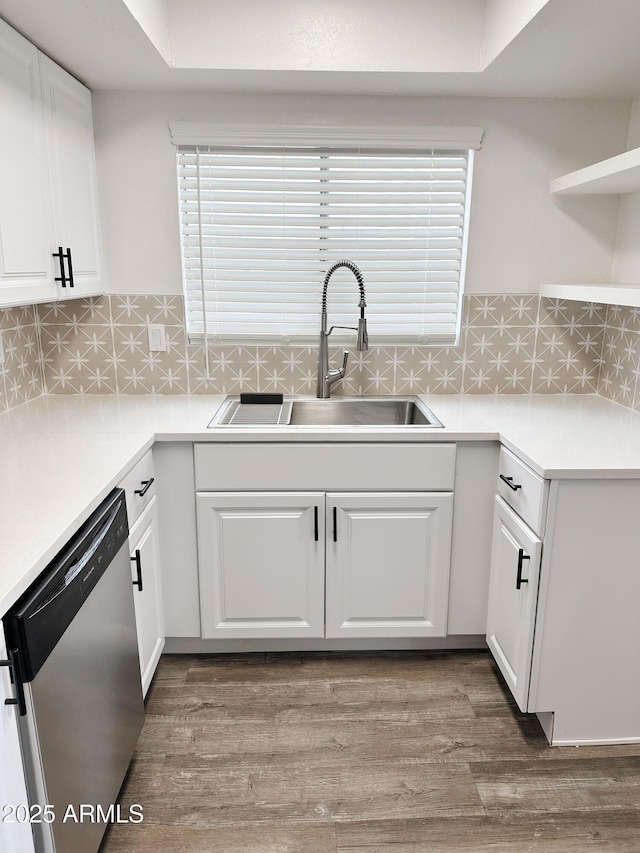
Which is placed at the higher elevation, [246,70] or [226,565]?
[246,70]

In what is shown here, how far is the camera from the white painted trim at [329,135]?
2.32 m

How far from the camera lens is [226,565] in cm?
210

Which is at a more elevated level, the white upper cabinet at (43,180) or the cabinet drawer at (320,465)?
the white upper cabinet at (43,180)

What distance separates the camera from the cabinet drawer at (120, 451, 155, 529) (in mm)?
1705

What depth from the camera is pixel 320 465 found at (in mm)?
2021

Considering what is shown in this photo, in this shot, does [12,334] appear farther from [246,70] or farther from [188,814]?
[188,814]

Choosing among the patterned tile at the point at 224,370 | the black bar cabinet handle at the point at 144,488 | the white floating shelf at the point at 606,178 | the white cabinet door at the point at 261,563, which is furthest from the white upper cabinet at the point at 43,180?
the white floating shelf at the point at 606,178

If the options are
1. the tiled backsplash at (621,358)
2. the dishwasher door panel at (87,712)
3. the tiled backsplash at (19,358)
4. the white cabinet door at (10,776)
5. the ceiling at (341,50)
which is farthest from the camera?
the tiled backsplash at (621,358)

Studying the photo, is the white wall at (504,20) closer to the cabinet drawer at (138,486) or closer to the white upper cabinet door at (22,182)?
the white upper cabinet door at (22,182)

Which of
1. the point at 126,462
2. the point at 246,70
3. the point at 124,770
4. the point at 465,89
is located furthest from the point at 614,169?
the point at 124,770

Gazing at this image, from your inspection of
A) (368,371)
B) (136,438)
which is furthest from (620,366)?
(136,438)

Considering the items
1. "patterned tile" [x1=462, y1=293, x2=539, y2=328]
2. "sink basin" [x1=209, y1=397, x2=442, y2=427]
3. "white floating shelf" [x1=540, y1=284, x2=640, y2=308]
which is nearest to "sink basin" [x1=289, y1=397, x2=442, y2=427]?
"sink basin" [x1=209, y1=397, x2=442, y2=427]

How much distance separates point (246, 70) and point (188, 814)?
2.35 m

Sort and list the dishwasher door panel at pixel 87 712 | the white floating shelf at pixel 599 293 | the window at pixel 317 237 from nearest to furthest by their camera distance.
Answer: the dishwasher door panel at pixel 87 712, the white floating shelf at pixel 599 293, the window at pixel 317 237
